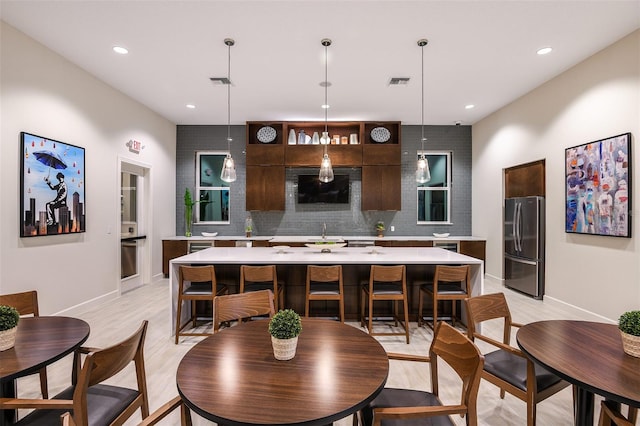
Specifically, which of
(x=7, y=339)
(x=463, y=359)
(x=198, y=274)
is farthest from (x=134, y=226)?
(x=463, y=359)

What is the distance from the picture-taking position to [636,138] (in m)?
3.25

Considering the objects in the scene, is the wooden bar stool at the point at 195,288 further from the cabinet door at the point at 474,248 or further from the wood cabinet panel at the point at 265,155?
the cabinet door at the point at 474,248

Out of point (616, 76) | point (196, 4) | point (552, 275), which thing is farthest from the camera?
point (552, 275)

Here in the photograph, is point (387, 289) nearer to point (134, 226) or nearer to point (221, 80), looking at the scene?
point (221, 80)

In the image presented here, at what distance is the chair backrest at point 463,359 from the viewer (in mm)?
1258

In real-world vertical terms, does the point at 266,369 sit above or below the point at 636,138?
below

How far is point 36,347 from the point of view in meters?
1.52

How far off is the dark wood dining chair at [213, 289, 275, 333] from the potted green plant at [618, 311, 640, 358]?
6.07 feet

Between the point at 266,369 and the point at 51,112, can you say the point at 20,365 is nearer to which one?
the point at 266,369

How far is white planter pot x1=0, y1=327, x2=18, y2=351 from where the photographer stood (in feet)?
4.82

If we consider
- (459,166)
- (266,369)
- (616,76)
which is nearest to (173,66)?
(266,369)

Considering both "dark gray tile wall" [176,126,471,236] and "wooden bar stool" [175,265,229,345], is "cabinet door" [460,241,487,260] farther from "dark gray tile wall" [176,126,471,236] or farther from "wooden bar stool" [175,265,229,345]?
"wooden bar stool" [175,265,229,345]

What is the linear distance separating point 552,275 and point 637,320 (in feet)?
11.8

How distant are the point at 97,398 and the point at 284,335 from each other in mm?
1033
